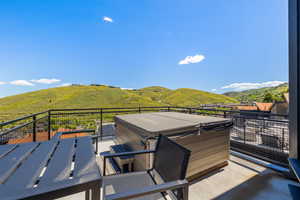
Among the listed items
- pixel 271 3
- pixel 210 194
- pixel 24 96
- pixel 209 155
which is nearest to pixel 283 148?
pixel 209 155

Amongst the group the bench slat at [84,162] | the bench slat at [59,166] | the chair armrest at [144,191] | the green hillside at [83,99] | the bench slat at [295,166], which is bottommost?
the chair armrest at [144,191]

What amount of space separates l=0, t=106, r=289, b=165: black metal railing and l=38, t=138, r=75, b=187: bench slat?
46.5 inches

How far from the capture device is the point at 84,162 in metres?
1.03

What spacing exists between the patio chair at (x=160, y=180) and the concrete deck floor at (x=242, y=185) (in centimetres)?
52

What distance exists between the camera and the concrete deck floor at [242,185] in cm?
186

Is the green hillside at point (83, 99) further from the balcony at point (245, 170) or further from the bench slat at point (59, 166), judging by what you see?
the bench slat at point (59, 166)

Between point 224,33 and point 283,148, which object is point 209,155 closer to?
point 283,148

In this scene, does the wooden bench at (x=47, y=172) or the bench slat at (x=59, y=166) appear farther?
the bench slat at (x=59, y=166)

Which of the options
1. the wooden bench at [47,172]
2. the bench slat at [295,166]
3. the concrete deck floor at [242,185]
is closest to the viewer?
the wooden bench at [47,172]

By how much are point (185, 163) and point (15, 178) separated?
1139 mm

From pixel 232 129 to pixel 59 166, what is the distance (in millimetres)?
4916

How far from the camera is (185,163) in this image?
3.39 feet

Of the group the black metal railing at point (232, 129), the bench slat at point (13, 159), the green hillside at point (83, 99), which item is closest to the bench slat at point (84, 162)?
the bench slat at point (13, 159)

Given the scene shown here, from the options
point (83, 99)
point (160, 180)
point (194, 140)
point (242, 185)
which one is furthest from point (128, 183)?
point (83, 99)
